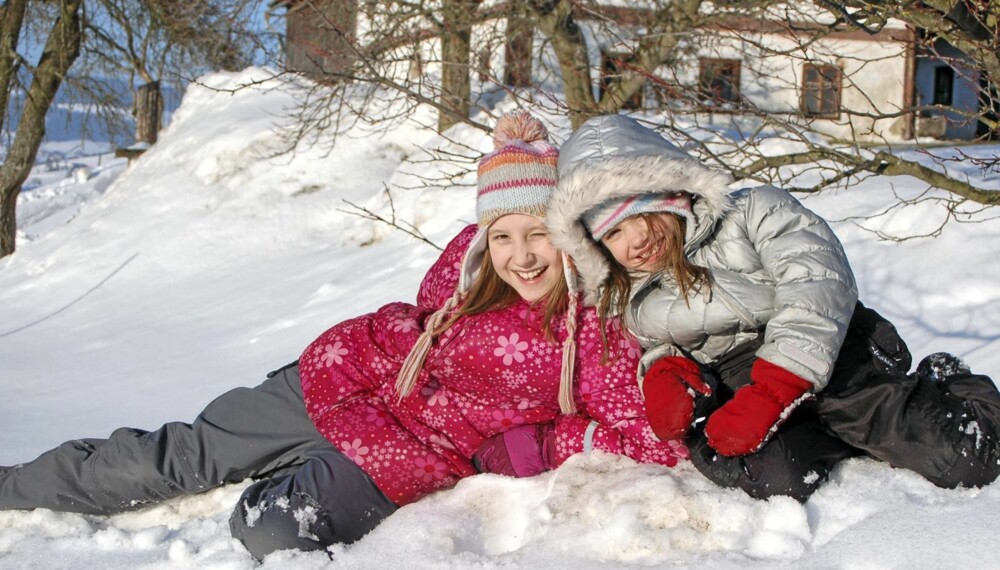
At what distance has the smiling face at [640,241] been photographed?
2.61 metres

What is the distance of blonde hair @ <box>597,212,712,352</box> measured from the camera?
253 centimetres

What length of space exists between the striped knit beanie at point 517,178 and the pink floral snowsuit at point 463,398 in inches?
11.5

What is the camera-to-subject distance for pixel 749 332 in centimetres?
260

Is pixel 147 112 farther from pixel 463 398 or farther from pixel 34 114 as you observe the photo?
pixel 463 398

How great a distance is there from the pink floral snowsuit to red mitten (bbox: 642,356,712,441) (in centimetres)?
A: 23

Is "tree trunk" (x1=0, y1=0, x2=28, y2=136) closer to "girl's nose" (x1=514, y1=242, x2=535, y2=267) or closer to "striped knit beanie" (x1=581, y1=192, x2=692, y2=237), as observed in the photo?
"girl's nose" (x1=514, y1=242, x2=535, y2=267)

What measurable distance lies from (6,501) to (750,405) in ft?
7.67

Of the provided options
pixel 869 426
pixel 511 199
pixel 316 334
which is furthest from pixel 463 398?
pixel 316 334

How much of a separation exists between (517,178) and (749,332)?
0.79 m

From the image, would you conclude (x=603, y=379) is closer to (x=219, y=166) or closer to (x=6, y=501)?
(x=6, y=501)

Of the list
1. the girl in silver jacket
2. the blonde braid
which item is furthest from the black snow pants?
the blonde braid

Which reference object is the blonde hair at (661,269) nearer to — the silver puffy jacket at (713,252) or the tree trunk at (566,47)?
the silver puffy jacket at (713,252)

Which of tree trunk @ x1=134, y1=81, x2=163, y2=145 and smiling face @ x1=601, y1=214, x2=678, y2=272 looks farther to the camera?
tree trunk @ x1=134, y1=81, x2=163, y2=145

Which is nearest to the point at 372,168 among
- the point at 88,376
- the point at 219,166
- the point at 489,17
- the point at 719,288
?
the point at 219,166
